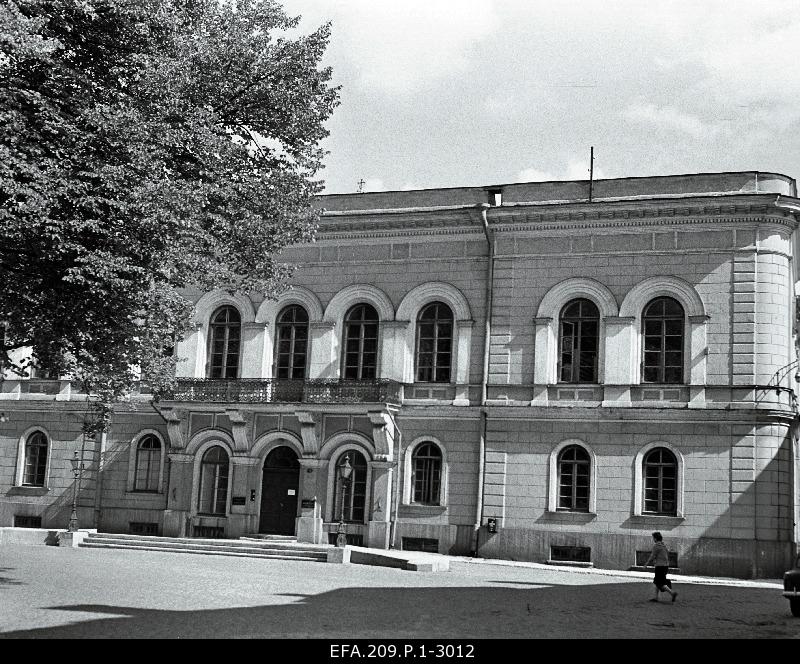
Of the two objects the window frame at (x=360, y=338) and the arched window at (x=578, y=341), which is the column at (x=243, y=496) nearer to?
the window frame at (x=360, y=338)

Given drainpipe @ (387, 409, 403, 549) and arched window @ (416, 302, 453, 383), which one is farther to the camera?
arched window @ (416, 302, 453, 383)

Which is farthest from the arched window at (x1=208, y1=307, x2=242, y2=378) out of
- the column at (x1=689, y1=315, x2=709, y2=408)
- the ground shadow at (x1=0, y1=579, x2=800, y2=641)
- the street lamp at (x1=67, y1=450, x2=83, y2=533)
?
the ground shadow at (x1=0, y1=579, x2=800, y2=641)

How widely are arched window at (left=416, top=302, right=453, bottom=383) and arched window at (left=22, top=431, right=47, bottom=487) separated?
44.1 ft

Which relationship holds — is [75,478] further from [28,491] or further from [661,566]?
[661,566]

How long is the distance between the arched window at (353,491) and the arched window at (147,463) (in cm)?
649

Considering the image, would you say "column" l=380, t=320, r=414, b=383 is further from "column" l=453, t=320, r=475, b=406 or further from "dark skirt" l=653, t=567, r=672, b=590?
"dark skirt" l=653, t=567, r=672, b=590

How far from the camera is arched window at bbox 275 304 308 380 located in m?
33.2

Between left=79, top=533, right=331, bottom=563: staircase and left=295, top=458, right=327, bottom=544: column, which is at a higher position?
left=295, top=458, right=327, bottom=544: column

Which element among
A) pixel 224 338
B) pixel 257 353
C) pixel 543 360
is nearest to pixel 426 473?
pixel 543 360

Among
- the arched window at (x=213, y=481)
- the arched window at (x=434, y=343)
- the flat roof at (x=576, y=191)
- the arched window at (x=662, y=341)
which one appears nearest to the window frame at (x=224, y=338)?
the arched window at (x=213, y=481)

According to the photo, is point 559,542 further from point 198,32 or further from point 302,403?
point 198,32

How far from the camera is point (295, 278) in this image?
33.5 metres

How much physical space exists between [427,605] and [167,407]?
18.4 meters
